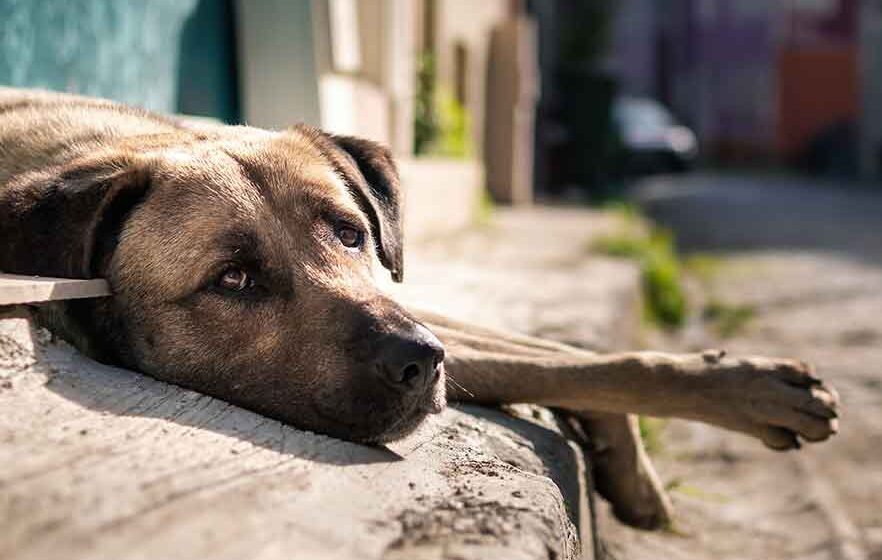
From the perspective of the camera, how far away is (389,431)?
91.6 inches

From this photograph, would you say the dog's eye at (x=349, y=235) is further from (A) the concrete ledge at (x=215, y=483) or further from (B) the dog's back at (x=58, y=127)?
A: (B) the dog's back at (x=58, y=127)

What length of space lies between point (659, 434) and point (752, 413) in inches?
53.5

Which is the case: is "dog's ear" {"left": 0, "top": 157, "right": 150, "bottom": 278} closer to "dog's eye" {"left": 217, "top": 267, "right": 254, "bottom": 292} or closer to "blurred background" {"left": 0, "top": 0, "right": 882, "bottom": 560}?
"dog's eye" {"left": 217, "top": 267, "right": 254, "bottom": 292}

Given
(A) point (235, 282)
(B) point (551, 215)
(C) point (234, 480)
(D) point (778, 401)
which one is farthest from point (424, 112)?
(C) point (234, 480)

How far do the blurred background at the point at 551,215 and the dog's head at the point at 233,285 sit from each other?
1.18 m

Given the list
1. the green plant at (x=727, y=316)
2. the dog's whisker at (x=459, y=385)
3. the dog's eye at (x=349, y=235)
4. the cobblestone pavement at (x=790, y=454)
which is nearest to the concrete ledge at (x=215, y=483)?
the dog's whisker at (x=459, y=385)

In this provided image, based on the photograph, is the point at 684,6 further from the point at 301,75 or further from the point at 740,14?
the point at 301,75

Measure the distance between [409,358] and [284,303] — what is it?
39cm

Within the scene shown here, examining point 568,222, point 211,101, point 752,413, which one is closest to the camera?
point 752,413

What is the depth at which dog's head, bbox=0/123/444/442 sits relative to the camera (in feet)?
7.67

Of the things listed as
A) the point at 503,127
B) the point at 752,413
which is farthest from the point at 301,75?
the point at 503,127

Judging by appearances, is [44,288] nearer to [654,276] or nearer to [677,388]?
[677,388]

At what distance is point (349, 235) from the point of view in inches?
111

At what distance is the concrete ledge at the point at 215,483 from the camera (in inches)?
62.6
